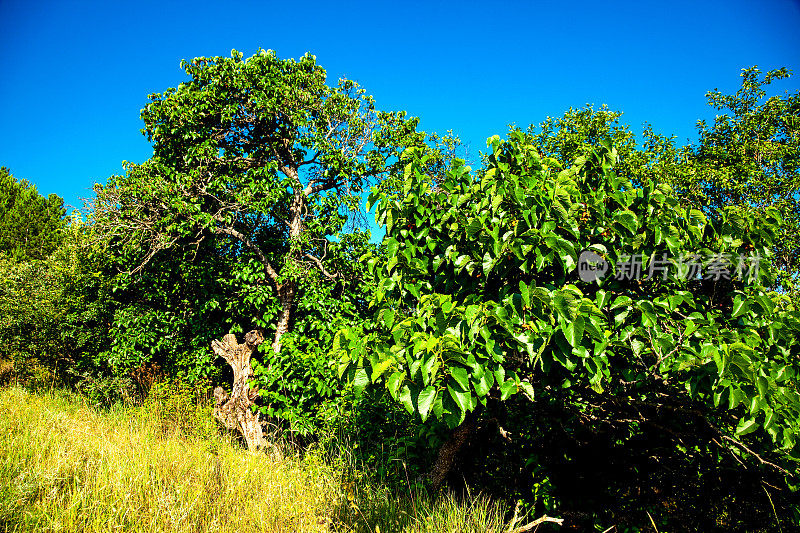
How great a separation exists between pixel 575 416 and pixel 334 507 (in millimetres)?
2058

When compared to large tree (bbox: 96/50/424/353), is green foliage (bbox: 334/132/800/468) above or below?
below

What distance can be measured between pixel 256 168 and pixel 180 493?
15.8ft

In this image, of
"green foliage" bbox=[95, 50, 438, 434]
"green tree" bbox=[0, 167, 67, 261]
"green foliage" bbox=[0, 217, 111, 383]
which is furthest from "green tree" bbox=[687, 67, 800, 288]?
"green tree" bbox=[0, 167, 67, 261]

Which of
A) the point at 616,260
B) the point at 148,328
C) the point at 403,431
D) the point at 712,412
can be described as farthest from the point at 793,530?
the point at 148,328

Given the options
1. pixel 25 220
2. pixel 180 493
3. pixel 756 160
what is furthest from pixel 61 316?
pixel 25 220

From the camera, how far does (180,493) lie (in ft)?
10.2

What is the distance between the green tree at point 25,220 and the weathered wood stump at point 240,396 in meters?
17.7

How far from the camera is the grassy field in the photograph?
9.17 feet

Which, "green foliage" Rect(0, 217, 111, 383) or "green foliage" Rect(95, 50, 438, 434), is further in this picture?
"green foliage" Rect(0, 217, 111, 383)

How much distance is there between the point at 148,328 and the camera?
22.1ft

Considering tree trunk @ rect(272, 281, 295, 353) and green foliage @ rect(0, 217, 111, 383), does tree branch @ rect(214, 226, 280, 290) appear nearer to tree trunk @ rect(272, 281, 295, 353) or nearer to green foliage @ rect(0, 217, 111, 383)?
tree trunk @ rect(272, 281, 295, 353)

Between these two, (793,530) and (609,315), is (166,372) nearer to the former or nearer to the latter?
(609,315)

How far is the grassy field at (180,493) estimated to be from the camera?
2.79 m

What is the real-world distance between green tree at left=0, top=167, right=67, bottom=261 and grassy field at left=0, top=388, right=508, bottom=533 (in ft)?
64.0
